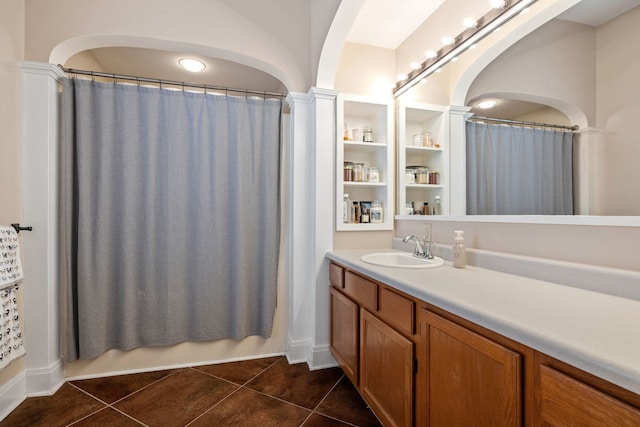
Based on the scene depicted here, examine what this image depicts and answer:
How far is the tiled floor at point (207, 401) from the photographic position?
1595 millimetres

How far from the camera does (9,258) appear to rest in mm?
1620

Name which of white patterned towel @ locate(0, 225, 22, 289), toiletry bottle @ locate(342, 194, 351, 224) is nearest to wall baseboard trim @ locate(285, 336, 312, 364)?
toiletry bottle @ locate(342, 194, 351, 224)

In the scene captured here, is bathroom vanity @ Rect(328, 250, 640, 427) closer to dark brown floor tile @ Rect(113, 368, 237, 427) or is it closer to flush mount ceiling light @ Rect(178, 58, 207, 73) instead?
dark brown floor tile @ Rect(113, 368, 237, 427)

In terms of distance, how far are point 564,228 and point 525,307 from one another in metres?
0.53

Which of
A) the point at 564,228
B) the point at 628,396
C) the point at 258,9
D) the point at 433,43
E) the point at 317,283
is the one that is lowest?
the point at 317,283

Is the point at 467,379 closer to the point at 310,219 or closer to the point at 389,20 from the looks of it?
the point at 310,219

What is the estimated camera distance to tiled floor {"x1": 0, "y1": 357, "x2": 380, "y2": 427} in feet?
5.23

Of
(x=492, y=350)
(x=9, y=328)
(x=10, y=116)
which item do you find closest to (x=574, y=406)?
(x=492, y=350)

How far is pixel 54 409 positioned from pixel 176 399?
25.5 inches

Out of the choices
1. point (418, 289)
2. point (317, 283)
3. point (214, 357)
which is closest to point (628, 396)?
point (418, 289)

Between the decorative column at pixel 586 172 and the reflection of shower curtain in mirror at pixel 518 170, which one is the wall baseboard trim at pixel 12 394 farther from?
the decorative column at pixel 586 172

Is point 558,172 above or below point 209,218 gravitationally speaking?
above

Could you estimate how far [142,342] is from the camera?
6.75 feet

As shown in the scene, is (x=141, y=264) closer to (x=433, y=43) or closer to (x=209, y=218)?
(x=209, y=218)
